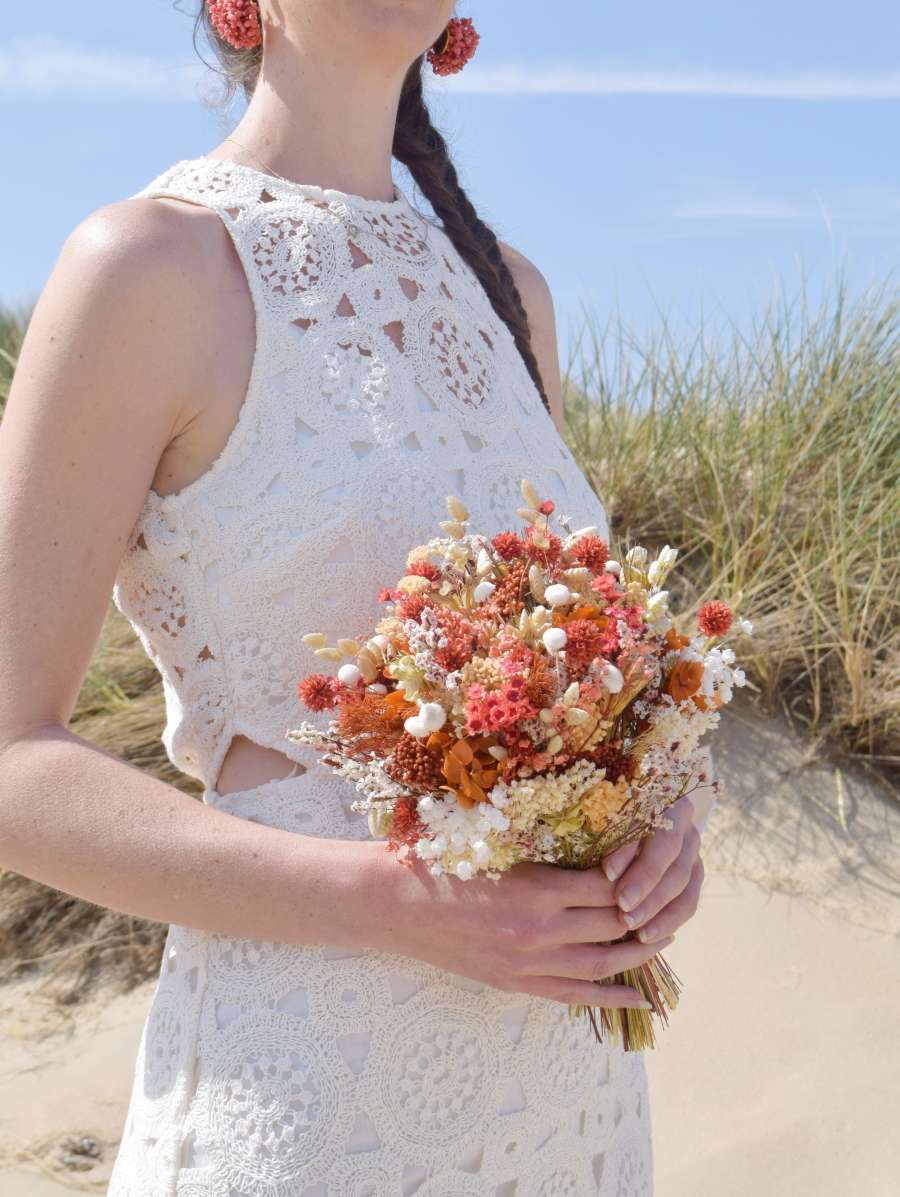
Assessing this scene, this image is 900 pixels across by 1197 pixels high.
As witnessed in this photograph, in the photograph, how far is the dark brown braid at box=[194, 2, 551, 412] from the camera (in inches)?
81.2

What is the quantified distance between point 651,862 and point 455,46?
A: 1.61 m

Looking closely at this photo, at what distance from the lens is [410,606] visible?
124 cm

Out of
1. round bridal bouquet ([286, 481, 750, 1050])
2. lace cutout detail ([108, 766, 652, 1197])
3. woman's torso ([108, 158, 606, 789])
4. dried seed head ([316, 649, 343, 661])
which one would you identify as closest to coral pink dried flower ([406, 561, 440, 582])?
round bridal bouquet ([286, 481, 750, 1050])

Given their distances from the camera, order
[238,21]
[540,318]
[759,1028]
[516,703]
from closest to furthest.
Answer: [516,703], [238,21], [540,318], [759,1028]

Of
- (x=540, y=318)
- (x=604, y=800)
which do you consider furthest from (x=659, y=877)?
(x=540, y=318)

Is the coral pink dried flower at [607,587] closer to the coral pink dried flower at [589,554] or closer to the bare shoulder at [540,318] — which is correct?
the coral pink dried flower at [589,554]

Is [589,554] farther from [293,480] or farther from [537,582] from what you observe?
[293,480]

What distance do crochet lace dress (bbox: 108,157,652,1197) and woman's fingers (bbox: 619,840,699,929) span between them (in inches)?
8.7

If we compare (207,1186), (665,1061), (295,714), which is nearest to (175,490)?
(295,714)

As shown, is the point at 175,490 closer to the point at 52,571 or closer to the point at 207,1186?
the point at 52,571

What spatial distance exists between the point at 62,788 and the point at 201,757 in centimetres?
30

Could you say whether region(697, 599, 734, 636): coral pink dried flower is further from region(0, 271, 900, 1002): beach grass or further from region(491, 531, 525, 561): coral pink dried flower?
region(0, 271, 900, 1002): beach grass

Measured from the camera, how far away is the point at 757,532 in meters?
4.88

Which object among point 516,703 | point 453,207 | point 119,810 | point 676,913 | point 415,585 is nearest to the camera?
point 516,703
